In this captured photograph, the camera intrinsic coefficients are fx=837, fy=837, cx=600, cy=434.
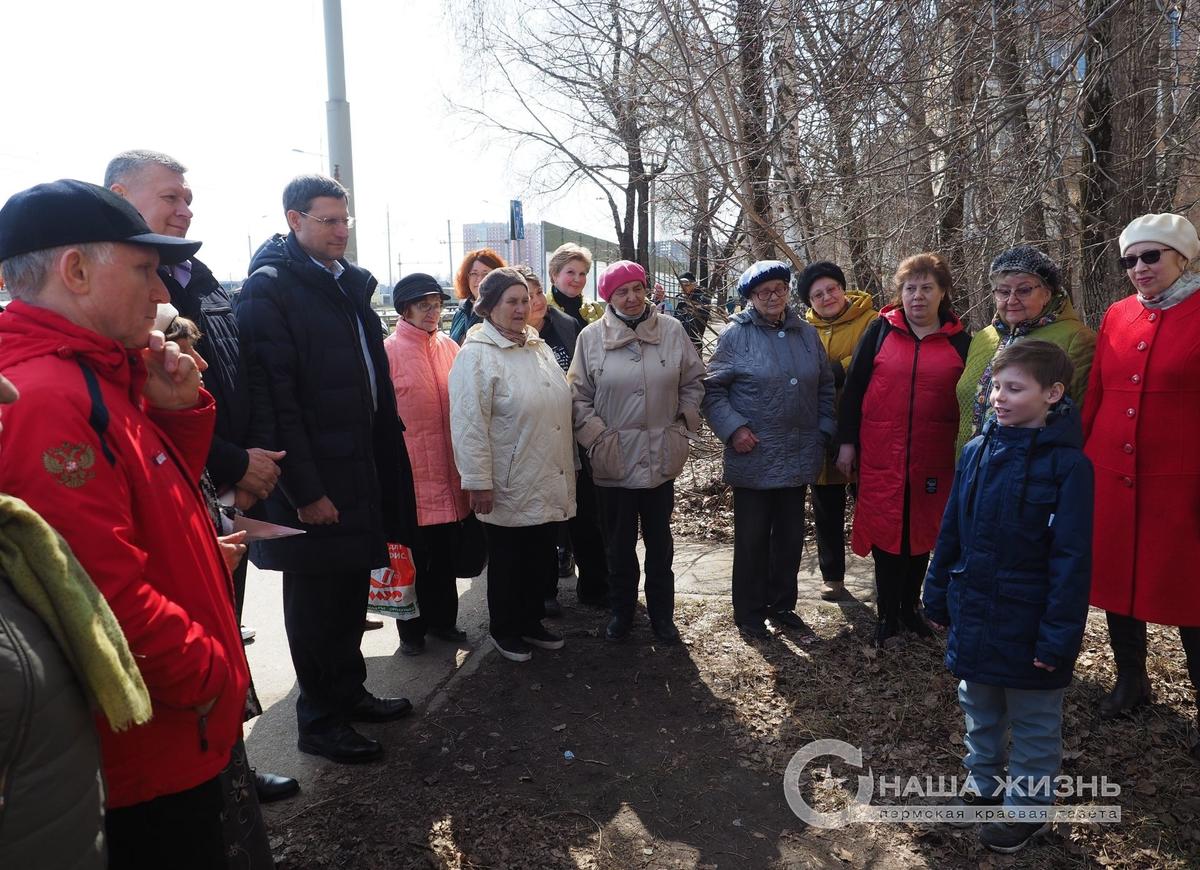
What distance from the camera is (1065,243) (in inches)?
190

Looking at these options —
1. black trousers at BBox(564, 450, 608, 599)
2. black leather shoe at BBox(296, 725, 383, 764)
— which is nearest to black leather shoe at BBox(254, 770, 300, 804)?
black leather shoe at BBox(296, 725, 383, 764)

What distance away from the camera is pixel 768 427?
4289 mm

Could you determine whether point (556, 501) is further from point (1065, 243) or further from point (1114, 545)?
point (1065, 243)

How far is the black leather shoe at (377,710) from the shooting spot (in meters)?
3.55

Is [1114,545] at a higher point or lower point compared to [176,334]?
lower

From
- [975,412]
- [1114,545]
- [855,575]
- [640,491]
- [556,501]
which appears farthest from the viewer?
[855,575]

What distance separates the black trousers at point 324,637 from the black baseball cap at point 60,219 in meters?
1.79

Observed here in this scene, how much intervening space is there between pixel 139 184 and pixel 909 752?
3.42m

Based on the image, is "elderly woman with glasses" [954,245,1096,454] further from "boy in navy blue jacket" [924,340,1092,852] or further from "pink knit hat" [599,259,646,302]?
"pink knit hat" [599,259,646,302]

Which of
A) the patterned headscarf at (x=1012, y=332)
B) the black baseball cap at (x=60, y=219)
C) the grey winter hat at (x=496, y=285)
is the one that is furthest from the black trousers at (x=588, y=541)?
the black baseball cap at (x=60, y=219)

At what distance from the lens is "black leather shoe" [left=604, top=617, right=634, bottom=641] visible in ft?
14.5

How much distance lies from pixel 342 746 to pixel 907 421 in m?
2.86

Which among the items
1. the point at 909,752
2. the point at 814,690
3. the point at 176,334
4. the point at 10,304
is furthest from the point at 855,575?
the point at 10,304

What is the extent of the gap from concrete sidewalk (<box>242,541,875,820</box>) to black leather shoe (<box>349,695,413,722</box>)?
1.5 inches
